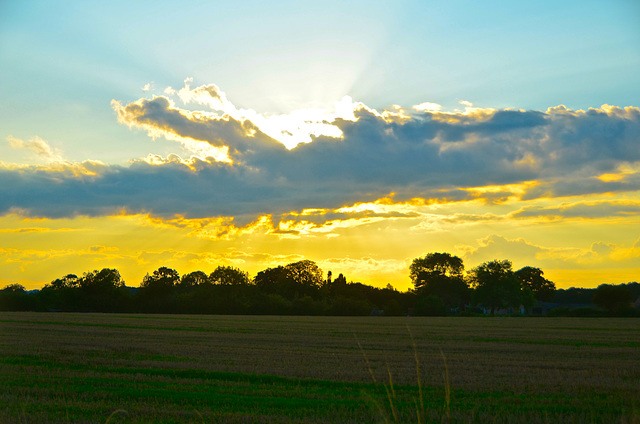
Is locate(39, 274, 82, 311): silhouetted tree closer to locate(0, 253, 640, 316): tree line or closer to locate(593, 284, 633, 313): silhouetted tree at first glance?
locate(0, 253, 640, 316): tree line

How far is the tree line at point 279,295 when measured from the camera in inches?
4847

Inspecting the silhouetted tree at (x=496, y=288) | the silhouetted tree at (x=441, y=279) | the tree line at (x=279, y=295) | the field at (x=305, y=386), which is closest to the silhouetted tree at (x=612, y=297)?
the tree line at (x=279, y=295)

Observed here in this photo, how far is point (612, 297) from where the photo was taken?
126562mm

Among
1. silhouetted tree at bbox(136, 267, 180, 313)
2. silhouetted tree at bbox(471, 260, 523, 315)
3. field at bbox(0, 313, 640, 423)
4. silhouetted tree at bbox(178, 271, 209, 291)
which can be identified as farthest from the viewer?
silhouetted tree at bbox(178, 271, 209, 291)

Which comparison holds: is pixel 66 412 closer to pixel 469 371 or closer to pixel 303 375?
pixel 303 375

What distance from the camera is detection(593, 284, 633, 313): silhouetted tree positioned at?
12462 cm

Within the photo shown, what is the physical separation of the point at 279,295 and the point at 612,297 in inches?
3178

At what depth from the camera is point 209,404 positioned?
12.4 m

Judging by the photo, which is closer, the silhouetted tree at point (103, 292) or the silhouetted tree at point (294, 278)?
the silhouetted tree at point (103, 292)

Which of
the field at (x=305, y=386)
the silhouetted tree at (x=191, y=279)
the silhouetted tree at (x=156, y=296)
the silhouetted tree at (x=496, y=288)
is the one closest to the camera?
the field at (x=305, y=386)

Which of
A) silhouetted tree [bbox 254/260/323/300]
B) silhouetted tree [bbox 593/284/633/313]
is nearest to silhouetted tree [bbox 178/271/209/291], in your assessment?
silhouetted tree [bbox 254/260/323/300]

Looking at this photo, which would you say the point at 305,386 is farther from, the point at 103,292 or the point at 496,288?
the point at 496,288

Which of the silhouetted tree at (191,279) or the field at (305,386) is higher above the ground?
the silhouetted tree at (191,279)

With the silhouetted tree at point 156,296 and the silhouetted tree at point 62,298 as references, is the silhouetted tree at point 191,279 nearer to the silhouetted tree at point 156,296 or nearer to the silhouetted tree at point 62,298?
the silhouetted tree at point 156,296
